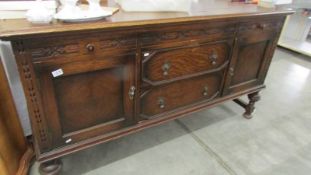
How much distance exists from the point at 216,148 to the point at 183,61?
74cm

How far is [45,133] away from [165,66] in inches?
25.6

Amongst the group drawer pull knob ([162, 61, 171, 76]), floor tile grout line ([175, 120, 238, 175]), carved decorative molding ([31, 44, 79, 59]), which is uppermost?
carved decorative molding ([31, 44, 79, 59])

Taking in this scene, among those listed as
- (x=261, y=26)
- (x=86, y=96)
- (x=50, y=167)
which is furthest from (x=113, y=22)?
(x=261, y=26)

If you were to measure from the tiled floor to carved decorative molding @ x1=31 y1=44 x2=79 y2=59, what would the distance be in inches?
31.7

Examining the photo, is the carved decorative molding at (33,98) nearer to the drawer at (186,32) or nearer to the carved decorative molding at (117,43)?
the carved decorative molding at (117,43)

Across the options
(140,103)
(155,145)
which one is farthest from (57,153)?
(155,145)

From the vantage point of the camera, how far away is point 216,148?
1.63 meters

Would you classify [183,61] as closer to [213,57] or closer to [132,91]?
[213,57]

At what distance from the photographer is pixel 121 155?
151 cm

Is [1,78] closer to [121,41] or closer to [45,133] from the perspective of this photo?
[45,133]

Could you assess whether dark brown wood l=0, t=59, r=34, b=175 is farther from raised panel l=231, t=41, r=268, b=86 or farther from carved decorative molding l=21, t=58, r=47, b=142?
raised panel l=231, t=41, r=268, b=86

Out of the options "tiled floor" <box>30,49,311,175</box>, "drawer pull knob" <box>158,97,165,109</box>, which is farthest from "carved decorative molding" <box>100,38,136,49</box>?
"tiled floor" <box>30,49,311,175</box>

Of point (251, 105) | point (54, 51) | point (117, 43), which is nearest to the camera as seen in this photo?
point (54, 51)

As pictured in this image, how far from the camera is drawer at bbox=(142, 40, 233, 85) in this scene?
1145mm
